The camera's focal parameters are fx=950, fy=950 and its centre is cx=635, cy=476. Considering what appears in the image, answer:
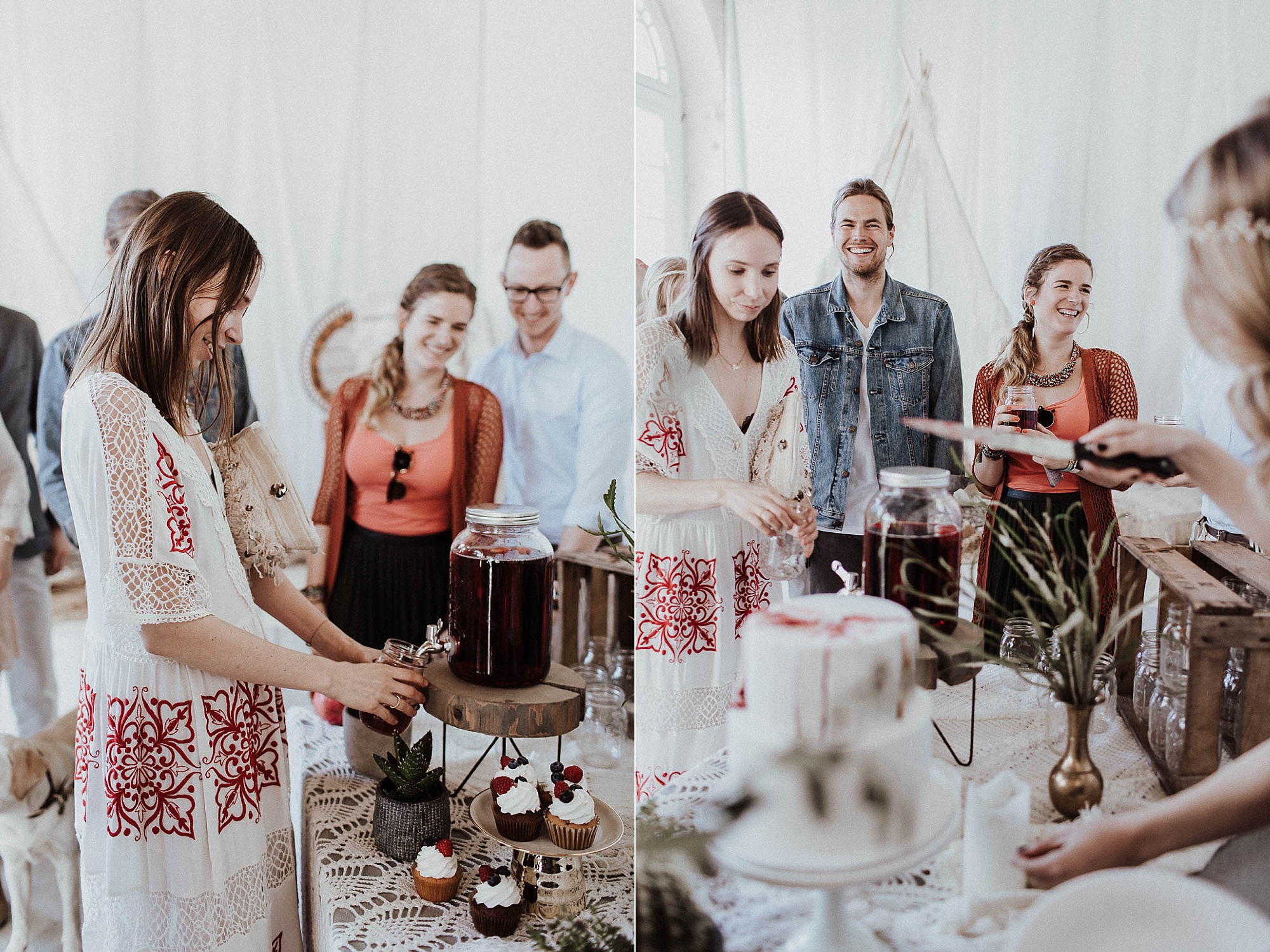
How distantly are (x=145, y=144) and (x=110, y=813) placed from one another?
5.25 ft

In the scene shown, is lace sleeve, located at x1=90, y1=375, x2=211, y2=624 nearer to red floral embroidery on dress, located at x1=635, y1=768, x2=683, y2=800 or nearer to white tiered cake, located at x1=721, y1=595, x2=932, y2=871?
red floral embroidery on dress, located at x1=635, y1=768, x2=683, y2=800

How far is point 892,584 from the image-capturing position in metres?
0.67

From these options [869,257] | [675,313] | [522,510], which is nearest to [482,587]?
[522,510]

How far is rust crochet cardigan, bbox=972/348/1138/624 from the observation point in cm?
62

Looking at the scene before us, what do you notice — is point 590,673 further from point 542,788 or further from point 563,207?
point 563,207

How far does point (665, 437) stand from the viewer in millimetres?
767

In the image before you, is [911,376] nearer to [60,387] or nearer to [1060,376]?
[1060,376]

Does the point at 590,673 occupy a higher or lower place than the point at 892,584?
lower

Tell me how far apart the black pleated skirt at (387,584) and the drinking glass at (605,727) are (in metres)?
0.58

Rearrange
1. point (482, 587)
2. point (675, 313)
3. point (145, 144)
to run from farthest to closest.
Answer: point (145, 144)
point (482, 587)
point (675, 313)

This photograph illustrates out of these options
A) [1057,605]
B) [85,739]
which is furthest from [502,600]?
[1057,605]

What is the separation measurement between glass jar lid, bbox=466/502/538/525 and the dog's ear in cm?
111

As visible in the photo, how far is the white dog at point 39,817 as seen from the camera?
5.57 feet

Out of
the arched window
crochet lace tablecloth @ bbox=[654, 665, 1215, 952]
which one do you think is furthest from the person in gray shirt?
crochet lace tablecloth @ bbox=[654, 665, 1215, 952]
